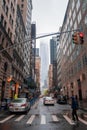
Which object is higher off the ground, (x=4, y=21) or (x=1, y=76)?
(x=4, y=21)

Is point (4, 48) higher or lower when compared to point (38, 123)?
higher

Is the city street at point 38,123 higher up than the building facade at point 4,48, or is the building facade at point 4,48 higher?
the building facade at point 4,48

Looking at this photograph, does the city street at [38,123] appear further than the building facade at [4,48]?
No

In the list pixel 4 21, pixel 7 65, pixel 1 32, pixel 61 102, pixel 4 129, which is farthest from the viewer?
pixel 61 102

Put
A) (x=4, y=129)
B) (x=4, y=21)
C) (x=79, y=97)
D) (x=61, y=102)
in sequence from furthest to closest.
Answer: (x=79, y=97), (x=61, y=102), (x=4, y=21), (x=4, y=129)

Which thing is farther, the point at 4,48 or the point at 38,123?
the point at 4,48

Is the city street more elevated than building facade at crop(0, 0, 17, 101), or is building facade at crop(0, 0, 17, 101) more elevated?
building facade at crop(0, 0, 17, 101)

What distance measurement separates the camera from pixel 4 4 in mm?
32812

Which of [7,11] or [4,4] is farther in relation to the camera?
[7,11]

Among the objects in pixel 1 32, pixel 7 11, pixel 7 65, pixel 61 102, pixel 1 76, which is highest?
→ pixel 7 11

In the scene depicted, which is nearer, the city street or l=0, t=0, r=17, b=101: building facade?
the city street

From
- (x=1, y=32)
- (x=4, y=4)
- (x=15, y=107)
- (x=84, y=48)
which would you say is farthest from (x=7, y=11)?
(x=15, y=107)

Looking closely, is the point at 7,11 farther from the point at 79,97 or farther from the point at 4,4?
the point at 79,97

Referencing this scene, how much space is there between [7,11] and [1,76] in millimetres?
14359
